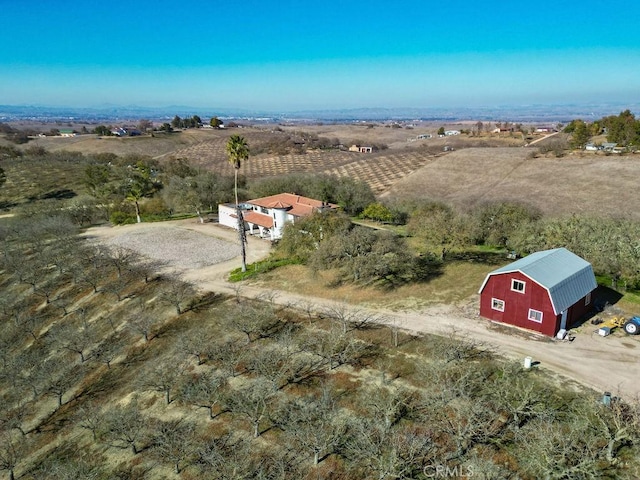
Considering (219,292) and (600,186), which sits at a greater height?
(600,186)

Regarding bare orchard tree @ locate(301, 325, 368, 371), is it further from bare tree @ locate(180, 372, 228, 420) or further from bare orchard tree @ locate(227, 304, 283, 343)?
bare tree @ locate(180, 372, 228, 420)

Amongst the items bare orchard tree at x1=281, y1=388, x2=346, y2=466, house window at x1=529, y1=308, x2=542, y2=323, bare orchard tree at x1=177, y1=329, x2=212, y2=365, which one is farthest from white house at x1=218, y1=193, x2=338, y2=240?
bare orchard tree at x1=281, y1=388, x2=346, y2=466

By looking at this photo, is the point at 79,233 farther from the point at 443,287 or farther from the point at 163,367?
the point at 443,287

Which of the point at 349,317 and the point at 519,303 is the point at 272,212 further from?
the point at 519,303

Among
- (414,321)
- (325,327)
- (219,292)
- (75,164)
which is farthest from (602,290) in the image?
(75,164)

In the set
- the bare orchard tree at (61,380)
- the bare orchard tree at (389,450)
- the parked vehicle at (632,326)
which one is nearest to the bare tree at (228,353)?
the bare orchard tree at (389,450)
